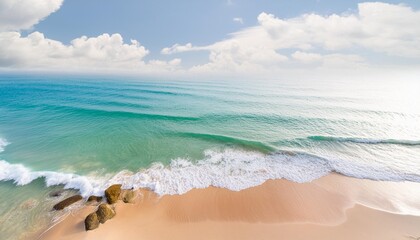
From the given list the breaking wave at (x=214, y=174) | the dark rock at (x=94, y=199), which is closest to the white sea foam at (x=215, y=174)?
the breaking wave at (x=214, y=174)

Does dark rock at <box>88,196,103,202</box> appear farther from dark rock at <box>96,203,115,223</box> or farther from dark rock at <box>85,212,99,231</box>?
dark rock at <box>85,212,99,231</box>

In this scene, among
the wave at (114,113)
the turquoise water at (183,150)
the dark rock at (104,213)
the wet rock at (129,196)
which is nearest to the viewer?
the dark rock at (104,213)

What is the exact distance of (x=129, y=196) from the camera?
27.1 feet

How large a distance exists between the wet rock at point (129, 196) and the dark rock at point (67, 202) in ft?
6.57

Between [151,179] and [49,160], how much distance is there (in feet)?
24.2

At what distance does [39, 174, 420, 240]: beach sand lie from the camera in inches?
261

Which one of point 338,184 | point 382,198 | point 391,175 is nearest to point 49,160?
point 338,184

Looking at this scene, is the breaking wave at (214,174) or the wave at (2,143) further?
the wave at (2,143)

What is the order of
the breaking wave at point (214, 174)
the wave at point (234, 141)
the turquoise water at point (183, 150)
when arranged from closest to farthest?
the breaking wave at point (214, 174) → the turquoise water at point (183, 150) → the wave at point (234, 141)

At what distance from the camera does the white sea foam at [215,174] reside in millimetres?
9438

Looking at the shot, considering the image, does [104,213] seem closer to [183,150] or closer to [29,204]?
[29,204]

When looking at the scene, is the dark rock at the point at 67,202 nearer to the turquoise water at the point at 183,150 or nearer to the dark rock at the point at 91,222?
the turquoise water at the point at 183,150

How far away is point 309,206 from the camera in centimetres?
807

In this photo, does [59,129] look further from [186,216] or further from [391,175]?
[391,175]
